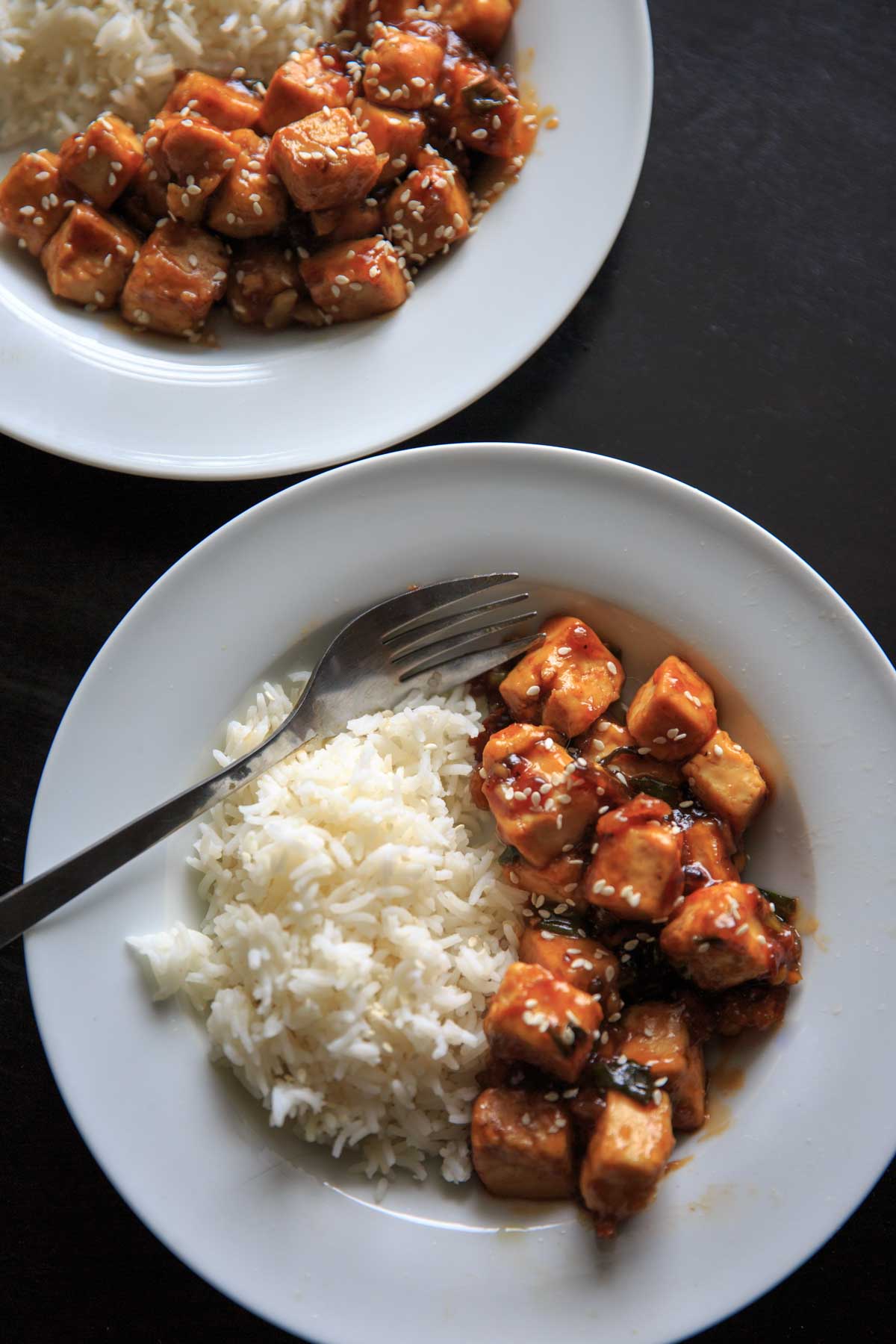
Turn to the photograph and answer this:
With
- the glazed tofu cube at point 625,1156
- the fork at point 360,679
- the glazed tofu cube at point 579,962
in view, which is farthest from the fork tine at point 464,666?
the glazed tofu cube at point 625,1156

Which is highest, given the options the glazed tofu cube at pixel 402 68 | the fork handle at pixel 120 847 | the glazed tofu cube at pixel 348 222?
the glazed tofu cube at pixel 402 68

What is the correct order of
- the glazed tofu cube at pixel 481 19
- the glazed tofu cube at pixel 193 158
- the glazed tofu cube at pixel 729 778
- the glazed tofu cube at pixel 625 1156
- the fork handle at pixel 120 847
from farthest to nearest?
the glazed tofu cube at pixel 481 19
the glazed tofu cube at pixel 193 158
the glazed tofu cube at pixel 729 778
the fork handle at pixel 120 847
the glazed tofu cube at pixel 625 1156

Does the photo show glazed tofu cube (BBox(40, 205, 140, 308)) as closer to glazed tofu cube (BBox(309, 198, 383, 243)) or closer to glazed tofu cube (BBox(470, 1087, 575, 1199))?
glazed tofu cube (BBox(309, 198, 383, 243))

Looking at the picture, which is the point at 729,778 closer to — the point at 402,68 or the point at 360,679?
the point at 360,679

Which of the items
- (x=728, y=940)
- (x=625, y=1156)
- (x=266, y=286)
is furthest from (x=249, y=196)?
(x=625, y=1156)

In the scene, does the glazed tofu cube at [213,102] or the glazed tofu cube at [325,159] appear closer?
the glazed tofu cube at [325,159]

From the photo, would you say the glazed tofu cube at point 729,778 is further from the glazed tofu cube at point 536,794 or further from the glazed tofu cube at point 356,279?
the glazed tofu cube at point 356,279

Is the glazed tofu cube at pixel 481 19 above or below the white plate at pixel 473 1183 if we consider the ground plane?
above

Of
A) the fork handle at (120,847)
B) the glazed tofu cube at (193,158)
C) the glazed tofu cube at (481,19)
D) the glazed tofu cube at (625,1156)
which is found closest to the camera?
the glazed tofu cube at (625,1156)
